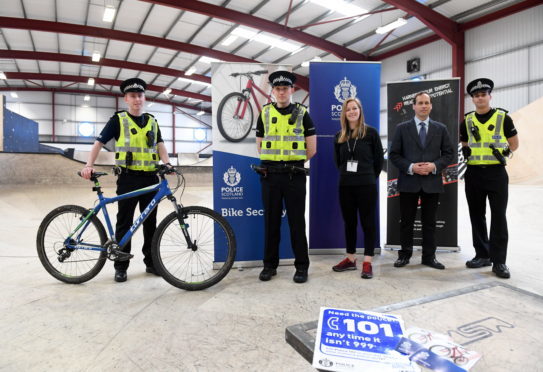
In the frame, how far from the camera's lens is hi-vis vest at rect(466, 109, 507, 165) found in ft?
9.50

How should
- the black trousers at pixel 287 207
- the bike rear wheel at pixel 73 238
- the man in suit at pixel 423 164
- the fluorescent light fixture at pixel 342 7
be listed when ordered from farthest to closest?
the fluorescent light fixture at pixel 342 7 < the man in suit at pixel 423 164 < the black trousers at pixel 287 207 < the bike rear wheel at pixel 73 238

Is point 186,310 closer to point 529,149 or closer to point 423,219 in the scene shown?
point 423,219

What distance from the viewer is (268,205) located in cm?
285

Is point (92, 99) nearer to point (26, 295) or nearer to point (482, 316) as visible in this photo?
point (26, 295)

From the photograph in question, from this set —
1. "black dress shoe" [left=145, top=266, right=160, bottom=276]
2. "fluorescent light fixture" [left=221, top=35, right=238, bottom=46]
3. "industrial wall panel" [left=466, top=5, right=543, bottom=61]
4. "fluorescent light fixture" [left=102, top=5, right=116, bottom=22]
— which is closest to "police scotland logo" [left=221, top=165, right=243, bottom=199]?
"black dress shoe" [left=145, top=266, right=160, bottom=276]

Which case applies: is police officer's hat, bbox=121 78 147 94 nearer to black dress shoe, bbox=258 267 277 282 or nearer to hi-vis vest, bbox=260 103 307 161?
hi-vis vest, bbox=260 103 307 161

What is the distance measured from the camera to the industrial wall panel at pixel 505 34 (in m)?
9.79

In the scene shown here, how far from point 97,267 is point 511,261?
3.72 m

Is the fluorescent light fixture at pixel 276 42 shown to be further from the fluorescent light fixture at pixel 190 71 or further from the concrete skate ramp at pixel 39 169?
the concrete skate ramp at pixel 39 169

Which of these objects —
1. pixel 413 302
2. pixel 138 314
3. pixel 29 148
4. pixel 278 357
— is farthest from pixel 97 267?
pixel 29 148

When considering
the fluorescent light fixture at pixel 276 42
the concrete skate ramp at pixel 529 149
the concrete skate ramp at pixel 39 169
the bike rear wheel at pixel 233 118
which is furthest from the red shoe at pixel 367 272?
the fluorescent light fixture at pixel 276 42

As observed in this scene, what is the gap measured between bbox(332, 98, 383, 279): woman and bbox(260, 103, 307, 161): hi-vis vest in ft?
1.41

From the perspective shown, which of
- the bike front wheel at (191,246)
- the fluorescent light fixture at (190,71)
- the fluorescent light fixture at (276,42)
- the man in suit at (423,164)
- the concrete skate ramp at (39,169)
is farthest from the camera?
the fluorescent light fixture at (190,71)

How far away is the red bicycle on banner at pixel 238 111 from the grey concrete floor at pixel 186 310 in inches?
50.1
